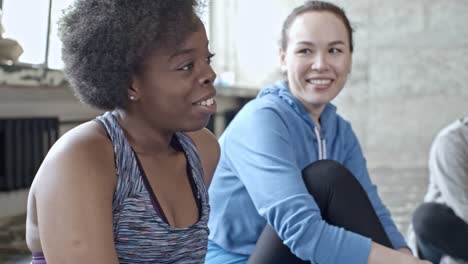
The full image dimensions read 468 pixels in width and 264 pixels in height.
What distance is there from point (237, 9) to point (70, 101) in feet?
6.07

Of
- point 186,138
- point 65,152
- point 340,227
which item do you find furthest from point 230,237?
point 65,152

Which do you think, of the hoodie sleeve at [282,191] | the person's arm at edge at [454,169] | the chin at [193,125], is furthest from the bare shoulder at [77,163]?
the person's arm at edge at [454,169]

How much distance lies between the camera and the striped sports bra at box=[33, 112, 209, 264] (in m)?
0.86

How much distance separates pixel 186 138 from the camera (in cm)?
107

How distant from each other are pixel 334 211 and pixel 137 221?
0.53 m

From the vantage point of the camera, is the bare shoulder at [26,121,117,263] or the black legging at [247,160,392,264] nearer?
the bare shoulder at [26,121,117,263]

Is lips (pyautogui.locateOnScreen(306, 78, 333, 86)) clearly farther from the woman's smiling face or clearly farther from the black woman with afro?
the black woman with afro

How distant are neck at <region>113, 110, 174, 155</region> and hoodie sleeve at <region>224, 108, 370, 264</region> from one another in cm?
37

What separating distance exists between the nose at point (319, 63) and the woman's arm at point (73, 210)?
828mm

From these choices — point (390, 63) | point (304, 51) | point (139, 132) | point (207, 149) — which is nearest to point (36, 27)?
point (304, 51)

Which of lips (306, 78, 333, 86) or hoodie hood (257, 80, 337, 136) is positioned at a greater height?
lips (306, 78, 333, 86)

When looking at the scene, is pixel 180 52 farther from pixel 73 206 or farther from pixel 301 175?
pixel 301 175

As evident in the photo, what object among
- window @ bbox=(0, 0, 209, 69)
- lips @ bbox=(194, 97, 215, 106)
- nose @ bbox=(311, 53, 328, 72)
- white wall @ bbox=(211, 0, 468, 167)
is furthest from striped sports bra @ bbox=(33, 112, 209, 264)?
white wall @ bbox=(211, 0, 468, 167)

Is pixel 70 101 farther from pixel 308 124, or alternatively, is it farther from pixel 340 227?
pixel 340 227
